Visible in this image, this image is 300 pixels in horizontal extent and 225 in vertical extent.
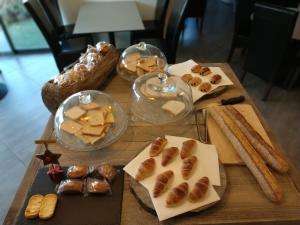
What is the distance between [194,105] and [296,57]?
1612 mm

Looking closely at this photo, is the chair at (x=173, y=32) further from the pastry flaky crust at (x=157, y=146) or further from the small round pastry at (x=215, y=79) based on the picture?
the pastry flaky crust at (x=157, y=146)

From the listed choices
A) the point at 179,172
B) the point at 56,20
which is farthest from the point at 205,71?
the point at 56,20

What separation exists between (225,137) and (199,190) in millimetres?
265

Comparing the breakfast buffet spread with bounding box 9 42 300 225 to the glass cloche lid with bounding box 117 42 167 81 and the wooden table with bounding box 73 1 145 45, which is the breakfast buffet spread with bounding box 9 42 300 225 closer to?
the glass cloche lid with bounding box 117 42 167 81

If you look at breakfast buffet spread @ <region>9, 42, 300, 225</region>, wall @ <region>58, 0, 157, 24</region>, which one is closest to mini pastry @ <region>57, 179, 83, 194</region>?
breakfast buffet spread @ <region>9, 42, 300, 225</region>

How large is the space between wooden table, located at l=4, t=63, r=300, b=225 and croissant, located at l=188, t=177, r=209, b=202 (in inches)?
1.9

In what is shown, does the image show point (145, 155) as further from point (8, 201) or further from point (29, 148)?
point (29, 148)

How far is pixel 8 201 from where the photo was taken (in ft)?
4.81

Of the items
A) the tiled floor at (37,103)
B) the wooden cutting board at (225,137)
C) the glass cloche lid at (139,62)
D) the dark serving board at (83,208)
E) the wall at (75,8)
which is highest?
the glass cloche lid at (139,62)

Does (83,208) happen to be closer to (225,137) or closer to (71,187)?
(71,187)

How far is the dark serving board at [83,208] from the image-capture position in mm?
619

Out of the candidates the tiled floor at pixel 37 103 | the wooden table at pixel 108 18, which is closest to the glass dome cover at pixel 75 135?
the tiled floor at pixel 37 103

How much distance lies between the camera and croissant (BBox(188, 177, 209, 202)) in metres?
0.63

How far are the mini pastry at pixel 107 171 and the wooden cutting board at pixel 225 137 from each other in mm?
335
